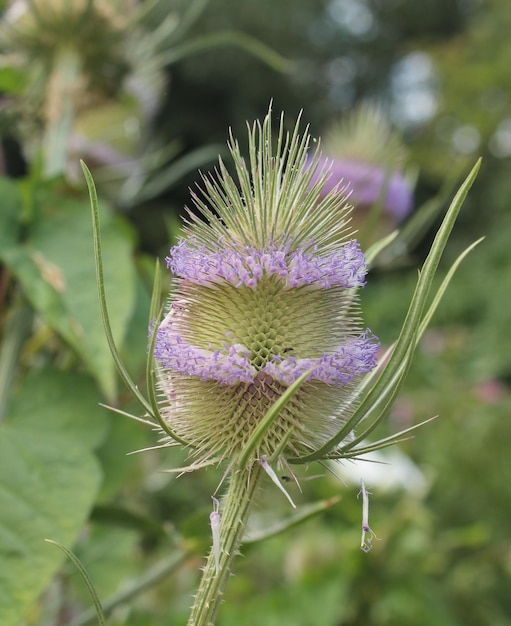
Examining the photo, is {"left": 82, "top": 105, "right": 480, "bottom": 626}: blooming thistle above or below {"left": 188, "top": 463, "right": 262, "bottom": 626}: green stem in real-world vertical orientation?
above

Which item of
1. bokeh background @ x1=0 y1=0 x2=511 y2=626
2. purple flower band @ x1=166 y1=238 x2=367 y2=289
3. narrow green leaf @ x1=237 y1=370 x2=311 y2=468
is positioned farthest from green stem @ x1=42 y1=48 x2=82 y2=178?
narrow green leaf @ x1=237 y1=370 x2=311 y2=468

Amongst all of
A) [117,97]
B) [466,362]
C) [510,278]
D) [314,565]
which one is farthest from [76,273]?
[510,278]

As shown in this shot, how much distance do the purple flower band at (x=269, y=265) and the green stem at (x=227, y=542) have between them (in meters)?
0.14

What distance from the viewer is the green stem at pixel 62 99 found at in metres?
1.16

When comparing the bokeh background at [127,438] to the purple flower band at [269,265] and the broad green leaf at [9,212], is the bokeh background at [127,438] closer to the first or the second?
the broad green leaf at [9,212]

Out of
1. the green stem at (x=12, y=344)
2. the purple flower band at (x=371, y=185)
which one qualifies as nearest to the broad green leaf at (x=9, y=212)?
the green stem at (x=12, y=344)

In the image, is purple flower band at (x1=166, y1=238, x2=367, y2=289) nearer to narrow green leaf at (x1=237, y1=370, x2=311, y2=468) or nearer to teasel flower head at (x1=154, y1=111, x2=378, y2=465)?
teasel flower head at (x1=154, y1=111, x2=378, y2=465)

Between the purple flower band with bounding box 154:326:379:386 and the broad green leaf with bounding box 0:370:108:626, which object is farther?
the broad green leaf with bounding box 0:370:108:626

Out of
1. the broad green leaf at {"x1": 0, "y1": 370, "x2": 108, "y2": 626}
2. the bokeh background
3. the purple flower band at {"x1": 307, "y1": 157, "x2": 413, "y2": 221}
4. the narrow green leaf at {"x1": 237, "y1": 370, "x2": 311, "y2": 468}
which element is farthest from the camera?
the purple flower band at {"x1": 307, "y1": 157, "x2": 413, "y2": 221}

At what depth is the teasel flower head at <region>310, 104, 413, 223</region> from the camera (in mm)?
1430

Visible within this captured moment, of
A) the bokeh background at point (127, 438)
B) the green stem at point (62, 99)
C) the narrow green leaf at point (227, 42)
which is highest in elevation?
the narrow green leaf at point (227, 42)

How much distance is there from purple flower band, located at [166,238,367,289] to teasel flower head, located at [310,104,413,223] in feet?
2.79

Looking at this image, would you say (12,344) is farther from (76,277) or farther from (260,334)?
(260,334)

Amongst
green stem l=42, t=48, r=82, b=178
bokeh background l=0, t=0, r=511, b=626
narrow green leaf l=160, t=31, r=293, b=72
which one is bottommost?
bokeh background l=0, t=0, r=511, b=626
